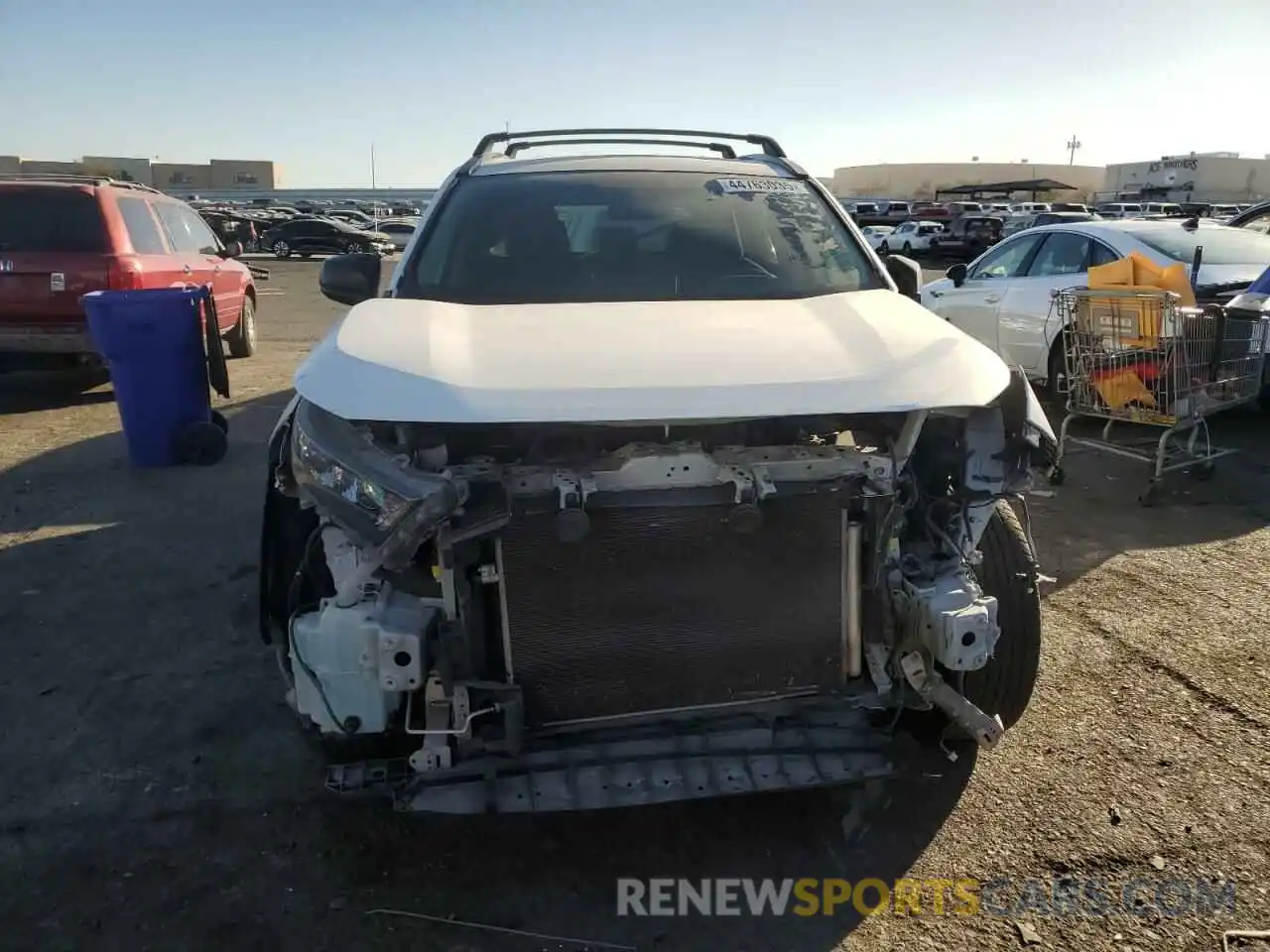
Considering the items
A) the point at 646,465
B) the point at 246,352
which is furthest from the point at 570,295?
the point at 246,352

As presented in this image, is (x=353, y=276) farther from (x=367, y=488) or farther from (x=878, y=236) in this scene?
(x=878, y=236)

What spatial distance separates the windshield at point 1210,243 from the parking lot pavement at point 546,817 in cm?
367

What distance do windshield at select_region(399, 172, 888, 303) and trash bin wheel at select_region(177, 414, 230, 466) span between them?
335 centimetres

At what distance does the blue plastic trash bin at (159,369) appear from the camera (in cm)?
595

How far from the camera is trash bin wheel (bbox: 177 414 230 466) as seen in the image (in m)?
6.26

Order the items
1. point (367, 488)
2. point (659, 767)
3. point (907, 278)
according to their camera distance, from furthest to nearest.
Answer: point (907, 278) < point (659, 767) < point (367, 488)

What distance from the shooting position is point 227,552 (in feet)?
15.7

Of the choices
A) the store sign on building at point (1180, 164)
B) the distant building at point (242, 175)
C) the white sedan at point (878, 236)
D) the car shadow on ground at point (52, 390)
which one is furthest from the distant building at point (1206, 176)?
the distant building at point (242, 175)

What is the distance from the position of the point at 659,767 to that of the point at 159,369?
16.6 feet

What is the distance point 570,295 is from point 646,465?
3.79ft

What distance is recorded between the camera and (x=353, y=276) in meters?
3.92

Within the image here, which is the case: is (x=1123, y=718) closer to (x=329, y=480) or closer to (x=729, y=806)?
(x=729, y=806)

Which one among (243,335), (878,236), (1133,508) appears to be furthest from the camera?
(878,236)
